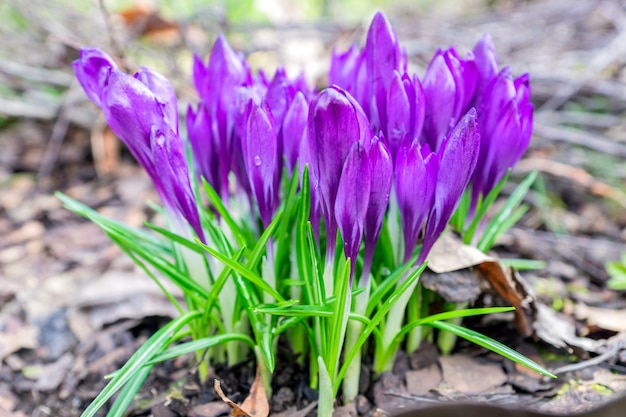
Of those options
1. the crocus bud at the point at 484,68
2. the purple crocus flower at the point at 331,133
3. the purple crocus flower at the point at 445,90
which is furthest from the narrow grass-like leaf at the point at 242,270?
the crocus bud at the point at 484,68

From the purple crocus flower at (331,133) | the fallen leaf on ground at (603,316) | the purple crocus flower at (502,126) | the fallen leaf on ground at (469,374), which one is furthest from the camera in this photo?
the fallen leaf on ground at (603,316)

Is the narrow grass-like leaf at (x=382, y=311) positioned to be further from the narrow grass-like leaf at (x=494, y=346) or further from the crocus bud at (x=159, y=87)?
the crocus bud at (x=159, y=87)

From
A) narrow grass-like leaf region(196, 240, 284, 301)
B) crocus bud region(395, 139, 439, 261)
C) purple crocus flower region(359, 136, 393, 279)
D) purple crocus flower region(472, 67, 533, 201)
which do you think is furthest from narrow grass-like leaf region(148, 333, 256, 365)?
purple crocus flower region(472, 67, 533, 201)

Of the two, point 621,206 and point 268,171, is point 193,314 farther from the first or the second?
point 621,206

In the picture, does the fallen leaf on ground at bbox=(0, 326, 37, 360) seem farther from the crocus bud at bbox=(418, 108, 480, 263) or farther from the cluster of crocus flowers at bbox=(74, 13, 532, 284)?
the crocus bud at bbox=(418, 108, 480, 263)

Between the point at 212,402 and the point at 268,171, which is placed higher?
the point at 268,171

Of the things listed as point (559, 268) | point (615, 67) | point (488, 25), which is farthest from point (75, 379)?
point (488, 25)
